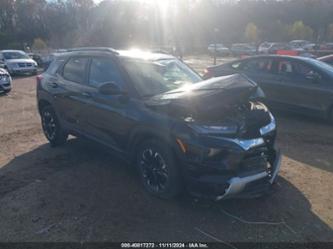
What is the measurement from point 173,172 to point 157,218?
0.54m

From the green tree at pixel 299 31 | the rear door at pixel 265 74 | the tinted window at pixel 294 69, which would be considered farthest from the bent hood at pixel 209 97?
the green tree at pixel 299 31

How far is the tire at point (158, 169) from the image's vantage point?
3965 mm

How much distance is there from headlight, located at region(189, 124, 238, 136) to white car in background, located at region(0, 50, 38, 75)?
62.3 ft

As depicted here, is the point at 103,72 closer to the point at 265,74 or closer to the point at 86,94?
the point at 86,94

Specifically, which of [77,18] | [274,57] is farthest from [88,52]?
[77,18]

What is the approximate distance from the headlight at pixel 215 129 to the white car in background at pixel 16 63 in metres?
19.0

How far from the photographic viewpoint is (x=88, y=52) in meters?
5.50

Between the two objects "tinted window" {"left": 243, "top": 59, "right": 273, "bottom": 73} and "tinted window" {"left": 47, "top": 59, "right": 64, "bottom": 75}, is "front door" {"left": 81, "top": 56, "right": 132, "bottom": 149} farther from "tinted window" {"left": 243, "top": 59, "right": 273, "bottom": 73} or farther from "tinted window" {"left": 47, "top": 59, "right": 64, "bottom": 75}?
"tinted window" {"left": 243, "top": 59, "right": 273, "bottom": 73}

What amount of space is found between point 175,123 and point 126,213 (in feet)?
3.85

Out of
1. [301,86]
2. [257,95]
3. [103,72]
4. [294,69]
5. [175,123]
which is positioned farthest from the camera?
[294,69]

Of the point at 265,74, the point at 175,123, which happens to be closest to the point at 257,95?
the point at 175,123

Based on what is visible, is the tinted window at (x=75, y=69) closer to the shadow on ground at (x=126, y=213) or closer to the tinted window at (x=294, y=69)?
the shadow on ground at (x=126, y=213)

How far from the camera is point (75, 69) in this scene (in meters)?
5.70

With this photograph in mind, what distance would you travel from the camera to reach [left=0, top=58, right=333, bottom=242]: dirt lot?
11.9 feet
